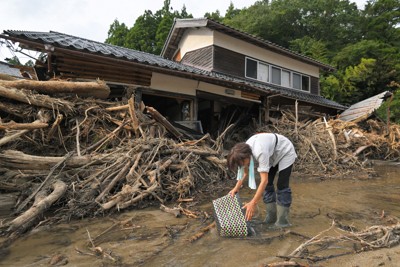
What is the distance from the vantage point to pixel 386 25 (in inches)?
894

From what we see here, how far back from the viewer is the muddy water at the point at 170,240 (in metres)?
2.45

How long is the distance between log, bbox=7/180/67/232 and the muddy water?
186mm

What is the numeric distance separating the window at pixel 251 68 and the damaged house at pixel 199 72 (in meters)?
0.05

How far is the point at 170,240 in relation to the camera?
2.91 metres

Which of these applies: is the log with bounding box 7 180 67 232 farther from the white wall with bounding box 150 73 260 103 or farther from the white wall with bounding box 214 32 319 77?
the white wall with bounding box 214 32 319 77

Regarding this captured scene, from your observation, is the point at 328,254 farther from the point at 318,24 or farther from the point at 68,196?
the point at 318,24

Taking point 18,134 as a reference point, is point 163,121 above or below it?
above

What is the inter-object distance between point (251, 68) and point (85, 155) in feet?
30.8

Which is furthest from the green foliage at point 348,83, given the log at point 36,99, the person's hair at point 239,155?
the person's hair at point 239,155

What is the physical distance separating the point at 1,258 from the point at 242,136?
851cm

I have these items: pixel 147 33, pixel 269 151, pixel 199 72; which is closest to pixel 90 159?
pixel 269 151

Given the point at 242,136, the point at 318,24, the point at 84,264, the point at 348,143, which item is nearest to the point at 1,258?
the point at 84,264

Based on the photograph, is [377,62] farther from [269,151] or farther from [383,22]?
[269,151]

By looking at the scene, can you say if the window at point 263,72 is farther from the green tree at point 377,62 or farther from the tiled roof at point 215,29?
the green tree at point 377,62
